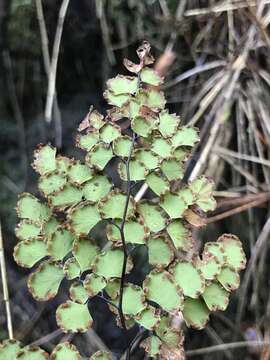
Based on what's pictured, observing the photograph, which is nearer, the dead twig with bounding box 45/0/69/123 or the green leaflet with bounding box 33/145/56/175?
the green leaflet with bounding box 33/145/56/175

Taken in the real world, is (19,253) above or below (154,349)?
above

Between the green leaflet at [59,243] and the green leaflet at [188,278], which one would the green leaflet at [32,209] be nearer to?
the green leaflet at [59,243]

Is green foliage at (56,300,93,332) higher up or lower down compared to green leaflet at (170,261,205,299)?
lower down

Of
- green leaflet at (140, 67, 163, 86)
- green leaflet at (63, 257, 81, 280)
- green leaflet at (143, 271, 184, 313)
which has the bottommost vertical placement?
green leaflet at (143, 271, 184, 313)

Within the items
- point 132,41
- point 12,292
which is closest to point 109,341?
point 12,292

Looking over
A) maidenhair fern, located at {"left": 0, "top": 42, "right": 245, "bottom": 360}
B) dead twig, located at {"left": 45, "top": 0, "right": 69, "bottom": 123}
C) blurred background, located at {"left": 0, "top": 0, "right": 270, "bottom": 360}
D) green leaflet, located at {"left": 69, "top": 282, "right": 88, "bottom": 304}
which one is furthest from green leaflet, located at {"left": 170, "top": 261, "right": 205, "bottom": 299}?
dead twig, located at {"left": 45, "top": 0, "right": 69, "bottom": 123}

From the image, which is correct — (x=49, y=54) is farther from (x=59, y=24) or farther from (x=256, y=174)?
(x=256, y=174)

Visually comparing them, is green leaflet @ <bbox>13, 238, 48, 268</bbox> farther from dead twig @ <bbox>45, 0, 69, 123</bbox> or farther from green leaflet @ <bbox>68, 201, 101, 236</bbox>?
dead twig @ <bbox>45, 0, 69, 123</bbox>
